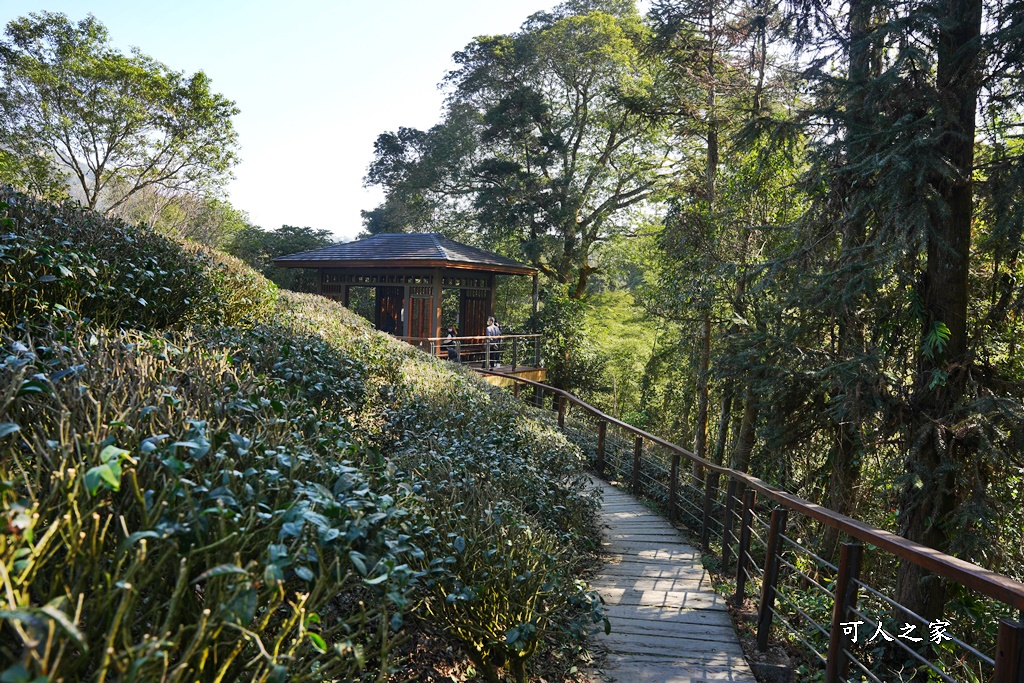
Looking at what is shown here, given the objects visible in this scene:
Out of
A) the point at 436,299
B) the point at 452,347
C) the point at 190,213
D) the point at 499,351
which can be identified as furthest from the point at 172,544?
the point at 190,213

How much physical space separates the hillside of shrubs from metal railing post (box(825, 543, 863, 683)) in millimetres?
1095

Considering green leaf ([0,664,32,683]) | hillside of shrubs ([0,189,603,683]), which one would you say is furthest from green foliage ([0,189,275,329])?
green leaf ([0,664,32,683])

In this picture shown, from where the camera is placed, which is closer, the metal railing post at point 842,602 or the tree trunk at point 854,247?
the metal railing post at point 842,602

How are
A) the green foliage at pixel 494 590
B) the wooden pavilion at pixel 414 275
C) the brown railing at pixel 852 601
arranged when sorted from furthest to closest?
the wooden pavilion at pixel 414 275 < the green foliage at pixel 494 590 < the brown railing at pixel 852 601

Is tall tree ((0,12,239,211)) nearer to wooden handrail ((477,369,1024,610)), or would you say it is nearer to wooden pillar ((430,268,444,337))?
wooden pillar ((430,268,444,337))

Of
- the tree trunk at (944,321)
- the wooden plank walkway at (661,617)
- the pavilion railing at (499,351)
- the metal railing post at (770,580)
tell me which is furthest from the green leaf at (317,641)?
the pavilion railing at (499,351)

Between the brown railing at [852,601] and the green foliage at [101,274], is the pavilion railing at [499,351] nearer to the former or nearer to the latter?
the brown railing at [852,601]

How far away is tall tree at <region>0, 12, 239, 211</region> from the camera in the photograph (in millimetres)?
18531

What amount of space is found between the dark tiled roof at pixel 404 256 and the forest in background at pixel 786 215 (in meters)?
2.61

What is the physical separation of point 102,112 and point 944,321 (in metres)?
21.4

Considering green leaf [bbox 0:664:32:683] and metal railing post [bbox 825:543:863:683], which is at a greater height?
green leaf [bbox 0:664:32:683]

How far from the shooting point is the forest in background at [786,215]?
17.5ft

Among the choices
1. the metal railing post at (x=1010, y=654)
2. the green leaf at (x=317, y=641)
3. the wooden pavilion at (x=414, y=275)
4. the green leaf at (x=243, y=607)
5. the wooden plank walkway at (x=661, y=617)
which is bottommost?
the wooden plank walkway at (x=661, y=617)

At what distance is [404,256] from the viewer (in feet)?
57.1
